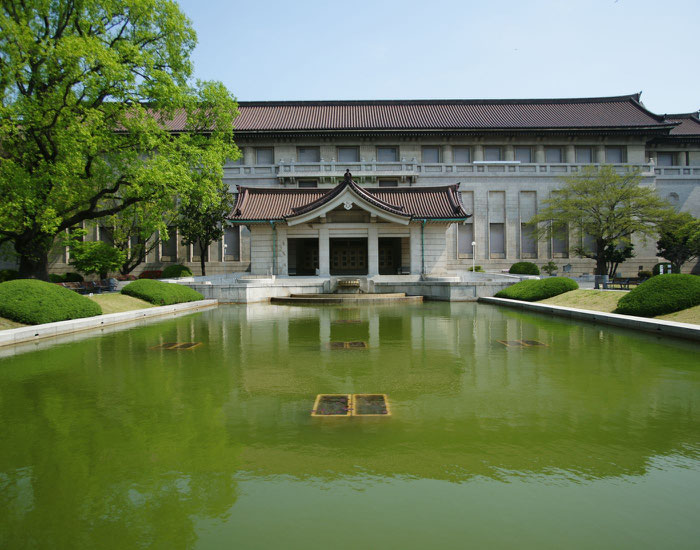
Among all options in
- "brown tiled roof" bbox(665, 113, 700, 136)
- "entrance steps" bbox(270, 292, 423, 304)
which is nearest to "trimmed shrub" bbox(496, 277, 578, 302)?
"entrance steps" bbox(270, 292, 423, 304)

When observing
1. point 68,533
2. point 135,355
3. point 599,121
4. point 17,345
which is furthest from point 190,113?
Answer: point 599,121

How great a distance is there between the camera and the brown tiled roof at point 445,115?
129 ft

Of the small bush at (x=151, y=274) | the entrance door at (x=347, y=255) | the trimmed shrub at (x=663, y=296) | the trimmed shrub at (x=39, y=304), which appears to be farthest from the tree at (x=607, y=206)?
the small bush at (x=151, y=274)

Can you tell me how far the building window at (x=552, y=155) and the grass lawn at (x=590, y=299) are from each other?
28.0 m

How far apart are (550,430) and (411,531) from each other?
2.23m

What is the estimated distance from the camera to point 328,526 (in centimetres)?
255

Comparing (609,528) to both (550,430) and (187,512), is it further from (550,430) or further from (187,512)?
(187,512)

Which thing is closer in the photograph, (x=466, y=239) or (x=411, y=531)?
(x=411, y=531)

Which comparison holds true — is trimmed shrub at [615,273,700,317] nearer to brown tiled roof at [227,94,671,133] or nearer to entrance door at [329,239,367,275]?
entrance door at [329,239,367,275]

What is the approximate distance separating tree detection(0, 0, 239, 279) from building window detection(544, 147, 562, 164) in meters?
31.7

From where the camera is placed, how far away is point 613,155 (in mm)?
40156

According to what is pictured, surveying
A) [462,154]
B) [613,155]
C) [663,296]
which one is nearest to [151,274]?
[462,154]

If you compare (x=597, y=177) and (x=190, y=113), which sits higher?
(x=190, y=113)

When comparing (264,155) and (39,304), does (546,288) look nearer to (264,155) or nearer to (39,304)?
(39,304)
